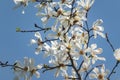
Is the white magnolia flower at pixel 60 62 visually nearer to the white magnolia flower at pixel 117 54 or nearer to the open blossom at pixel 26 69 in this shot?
the open blossom at pixel 26 69

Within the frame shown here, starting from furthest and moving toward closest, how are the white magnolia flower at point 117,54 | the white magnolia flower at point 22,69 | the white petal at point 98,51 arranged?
1. the white petal at point 98,51
2. the white magnolia flower at point 22,69
3. the white magnolia flower at point 117,54

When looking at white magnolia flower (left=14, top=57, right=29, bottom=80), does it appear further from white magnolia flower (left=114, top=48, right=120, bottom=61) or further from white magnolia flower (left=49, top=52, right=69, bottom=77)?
white magnolia flower (left=114, top=48, right=120, bottom=61)

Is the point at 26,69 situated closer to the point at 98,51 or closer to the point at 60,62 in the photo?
the point at 60,62

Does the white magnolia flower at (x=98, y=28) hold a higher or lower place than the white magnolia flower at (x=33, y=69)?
higher

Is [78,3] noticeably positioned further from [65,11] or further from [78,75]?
[78,75]

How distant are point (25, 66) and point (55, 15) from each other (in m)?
0.93

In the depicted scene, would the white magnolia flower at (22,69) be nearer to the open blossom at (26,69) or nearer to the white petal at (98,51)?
the open blossom at (26,69)

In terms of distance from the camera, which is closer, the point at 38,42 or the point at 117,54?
the point at 117,54

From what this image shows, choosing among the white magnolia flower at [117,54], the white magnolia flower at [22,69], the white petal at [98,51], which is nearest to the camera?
the white magnolia flower at [117,54]

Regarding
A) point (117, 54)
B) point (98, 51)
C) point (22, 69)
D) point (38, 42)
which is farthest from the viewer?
point (38, 42)

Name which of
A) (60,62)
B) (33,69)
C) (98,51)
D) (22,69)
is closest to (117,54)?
(98,51)

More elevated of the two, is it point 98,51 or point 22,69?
point 98,51

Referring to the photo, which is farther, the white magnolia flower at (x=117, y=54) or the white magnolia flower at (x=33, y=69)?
the white magnolia flower at (x=33, y=69)

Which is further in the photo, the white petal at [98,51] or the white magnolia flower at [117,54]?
the white petal at [98,51]
